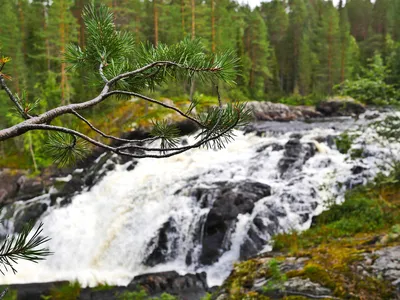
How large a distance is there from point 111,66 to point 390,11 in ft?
199

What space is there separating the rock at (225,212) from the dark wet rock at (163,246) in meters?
1.06

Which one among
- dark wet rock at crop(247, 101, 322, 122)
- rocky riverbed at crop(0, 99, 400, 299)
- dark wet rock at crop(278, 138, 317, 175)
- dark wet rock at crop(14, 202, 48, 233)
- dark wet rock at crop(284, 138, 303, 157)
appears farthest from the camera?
dark wet rock at crop(247, 101, 322, 122)

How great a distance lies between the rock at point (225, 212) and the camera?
10.8m

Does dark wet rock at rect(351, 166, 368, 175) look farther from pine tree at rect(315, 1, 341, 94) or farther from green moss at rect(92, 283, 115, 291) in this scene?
pine tree at rect(315, 1, 341, 94)

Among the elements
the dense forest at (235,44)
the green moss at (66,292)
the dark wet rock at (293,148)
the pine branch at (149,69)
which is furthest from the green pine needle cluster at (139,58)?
the dark wet rock at (293,148)

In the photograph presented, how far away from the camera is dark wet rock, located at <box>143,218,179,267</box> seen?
11211mm

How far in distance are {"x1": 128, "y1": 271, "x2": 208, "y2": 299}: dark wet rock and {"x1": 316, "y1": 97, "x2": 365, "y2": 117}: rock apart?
81.0 ft

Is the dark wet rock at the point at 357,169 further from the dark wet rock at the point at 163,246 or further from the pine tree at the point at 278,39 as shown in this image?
the pine tree at the point at 278,39

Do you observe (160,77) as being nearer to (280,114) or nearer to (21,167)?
(21,167)

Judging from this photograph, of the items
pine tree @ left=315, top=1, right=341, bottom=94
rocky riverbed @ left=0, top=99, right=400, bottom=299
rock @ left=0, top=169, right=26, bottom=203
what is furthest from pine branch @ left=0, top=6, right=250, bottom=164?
pine tree @ left=315, top=1, right=341, bottom=94

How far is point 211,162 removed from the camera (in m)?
16.3

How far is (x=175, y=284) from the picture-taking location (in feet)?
31.1

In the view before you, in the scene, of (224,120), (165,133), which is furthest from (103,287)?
(224,120)

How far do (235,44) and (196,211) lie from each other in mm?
28624
